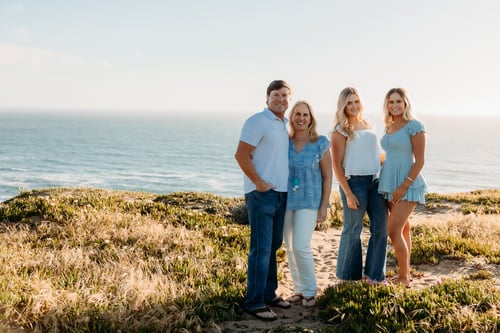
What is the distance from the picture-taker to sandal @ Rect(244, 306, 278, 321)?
20.3 feet

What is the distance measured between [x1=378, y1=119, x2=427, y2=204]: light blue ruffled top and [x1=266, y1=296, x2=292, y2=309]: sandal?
1.96 metres

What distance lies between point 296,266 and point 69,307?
9.49 feet

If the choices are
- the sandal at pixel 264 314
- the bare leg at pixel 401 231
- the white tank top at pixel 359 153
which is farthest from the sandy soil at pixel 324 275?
the white tank top at pixel 359 153

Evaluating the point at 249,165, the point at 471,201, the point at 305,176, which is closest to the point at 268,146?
the point at 249,165

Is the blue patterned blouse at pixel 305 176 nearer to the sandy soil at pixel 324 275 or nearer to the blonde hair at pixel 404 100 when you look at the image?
the blonde hair at pixel 404 100

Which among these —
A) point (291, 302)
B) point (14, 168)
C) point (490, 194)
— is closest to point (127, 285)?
point (291, 302)

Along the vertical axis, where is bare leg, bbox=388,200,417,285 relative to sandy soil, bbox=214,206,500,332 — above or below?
above

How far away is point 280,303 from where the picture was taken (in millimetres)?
6668

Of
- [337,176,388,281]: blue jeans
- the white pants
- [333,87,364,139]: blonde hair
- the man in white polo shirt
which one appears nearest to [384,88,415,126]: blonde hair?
[333,87,364,139]: blonde hair

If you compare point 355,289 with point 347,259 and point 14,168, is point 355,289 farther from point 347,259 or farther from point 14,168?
point 14,168

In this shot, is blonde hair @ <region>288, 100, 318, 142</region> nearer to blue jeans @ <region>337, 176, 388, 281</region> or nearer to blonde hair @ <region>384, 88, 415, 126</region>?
blue jeans @ <region>337, 176, 388, 281</region>

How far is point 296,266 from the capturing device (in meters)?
6.81

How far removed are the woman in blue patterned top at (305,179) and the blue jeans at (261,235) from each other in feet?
0.56

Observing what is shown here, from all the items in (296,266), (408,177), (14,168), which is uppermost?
(408,177)
